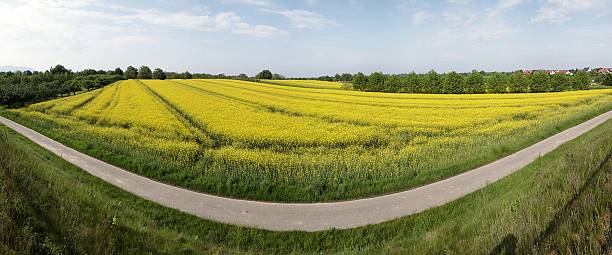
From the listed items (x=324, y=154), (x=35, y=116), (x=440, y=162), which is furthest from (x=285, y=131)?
(x=35, y=116)

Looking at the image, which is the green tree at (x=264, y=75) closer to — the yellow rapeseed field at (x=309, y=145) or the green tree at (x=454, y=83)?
the green tree at (x=454, y=83)

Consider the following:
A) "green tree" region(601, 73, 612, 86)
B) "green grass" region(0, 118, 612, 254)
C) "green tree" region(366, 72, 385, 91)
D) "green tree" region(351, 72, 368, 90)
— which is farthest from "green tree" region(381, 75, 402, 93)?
"green grass" region(0, 118, 612, 254)

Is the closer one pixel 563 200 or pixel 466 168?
pixel 563 200

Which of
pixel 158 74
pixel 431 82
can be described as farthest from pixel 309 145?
pixel 158 74

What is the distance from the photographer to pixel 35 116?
31.1 metres

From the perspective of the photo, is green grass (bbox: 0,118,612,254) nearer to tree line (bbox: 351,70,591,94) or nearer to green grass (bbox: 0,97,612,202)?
green grass (bbox: 0,97,612,202)

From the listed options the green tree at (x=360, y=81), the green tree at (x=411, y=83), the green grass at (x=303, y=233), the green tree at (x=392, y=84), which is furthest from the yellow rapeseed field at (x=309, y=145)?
the green tree at (x=360, y=81)

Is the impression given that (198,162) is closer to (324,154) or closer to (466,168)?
(324,154)

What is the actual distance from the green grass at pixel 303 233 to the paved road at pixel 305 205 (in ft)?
1.88

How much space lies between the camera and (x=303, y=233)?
848 cm

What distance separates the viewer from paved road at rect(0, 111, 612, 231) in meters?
9.24

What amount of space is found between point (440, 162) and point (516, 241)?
10.7 meters

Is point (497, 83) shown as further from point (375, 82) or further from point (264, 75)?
point (264, 75)

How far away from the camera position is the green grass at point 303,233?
4004mm
